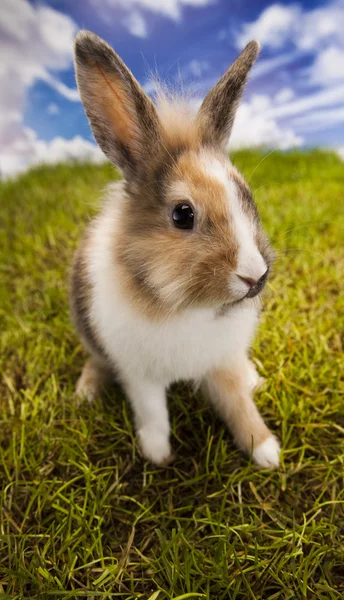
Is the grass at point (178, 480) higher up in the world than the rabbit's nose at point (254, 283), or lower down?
lower down

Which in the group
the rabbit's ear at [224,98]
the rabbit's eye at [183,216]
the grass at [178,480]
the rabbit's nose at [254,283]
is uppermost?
the rabbit's ear at [224,98]

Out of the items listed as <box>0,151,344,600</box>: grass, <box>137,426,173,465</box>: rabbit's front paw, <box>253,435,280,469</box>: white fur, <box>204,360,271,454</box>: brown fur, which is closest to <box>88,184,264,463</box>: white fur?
<box>137,426,173,465</box>: rabbit's front paw

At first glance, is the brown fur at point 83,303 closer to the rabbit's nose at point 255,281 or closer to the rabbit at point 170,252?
the rabbit at point 170,252

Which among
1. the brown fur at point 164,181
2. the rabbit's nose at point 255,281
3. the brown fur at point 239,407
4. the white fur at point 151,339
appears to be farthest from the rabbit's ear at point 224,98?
the brown fur at point 239,407

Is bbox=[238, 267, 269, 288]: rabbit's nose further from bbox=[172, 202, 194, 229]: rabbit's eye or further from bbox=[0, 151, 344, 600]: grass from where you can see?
bbox=[0, 151, 344, 600]: grass

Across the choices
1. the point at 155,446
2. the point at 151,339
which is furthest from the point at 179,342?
the point at 155,446

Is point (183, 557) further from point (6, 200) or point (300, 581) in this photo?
point (6, 200)

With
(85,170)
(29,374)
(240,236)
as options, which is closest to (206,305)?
(240,236)
